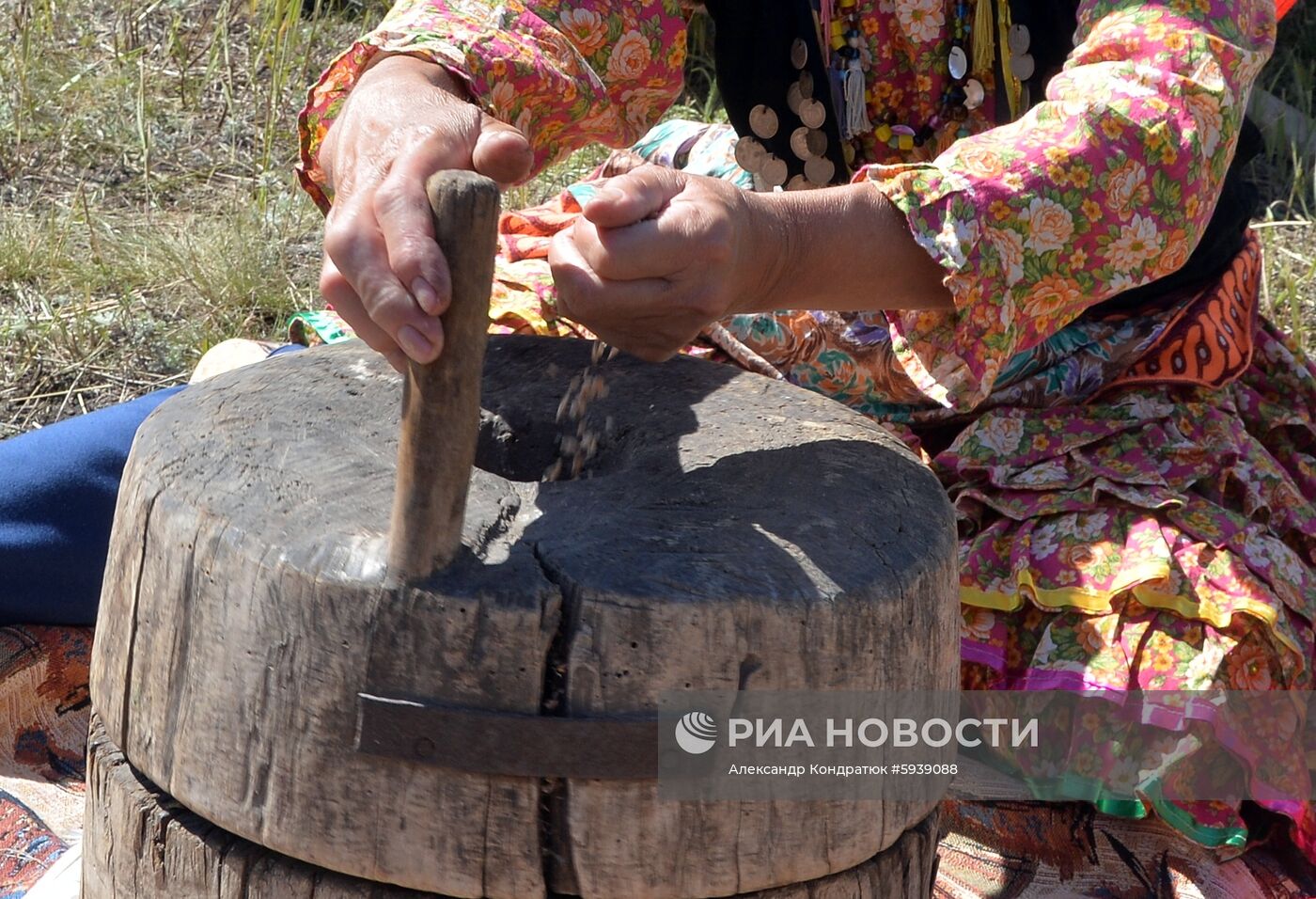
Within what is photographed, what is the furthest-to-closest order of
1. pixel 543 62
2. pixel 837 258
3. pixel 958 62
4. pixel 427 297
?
pixel 958 62 → pixel 543 62 → pixel 837 258 → pixel 427 297

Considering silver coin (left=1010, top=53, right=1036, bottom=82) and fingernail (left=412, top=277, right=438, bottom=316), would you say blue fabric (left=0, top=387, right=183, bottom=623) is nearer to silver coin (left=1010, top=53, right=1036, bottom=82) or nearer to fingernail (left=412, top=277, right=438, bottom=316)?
fingernail (left=412, top=277, right=438, bottom=316)

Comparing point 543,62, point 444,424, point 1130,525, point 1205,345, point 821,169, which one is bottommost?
point 1130,525

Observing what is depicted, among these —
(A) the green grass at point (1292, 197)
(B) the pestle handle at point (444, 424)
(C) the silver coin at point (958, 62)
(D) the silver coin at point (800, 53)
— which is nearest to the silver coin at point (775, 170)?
(D) the silver coin at point (800, 53)

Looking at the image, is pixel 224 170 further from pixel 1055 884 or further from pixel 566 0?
pixel 1055 884

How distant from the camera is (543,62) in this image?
1646mm

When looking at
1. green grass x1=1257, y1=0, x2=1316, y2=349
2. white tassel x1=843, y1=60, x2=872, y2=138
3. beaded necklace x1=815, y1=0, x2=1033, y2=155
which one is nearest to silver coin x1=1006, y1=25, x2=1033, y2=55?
beaded necklace x1=815, y1=0, x2=1033, y2=155

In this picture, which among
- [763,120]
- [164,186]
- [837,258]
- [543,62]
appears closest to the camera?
[837,258]

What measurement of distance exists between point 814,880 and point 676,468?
1.10ft

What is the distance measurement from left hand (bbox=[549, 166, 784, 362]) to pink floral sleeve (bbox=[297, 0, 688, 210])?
0.48 meters

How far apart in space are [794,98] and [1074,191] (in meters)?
0.59

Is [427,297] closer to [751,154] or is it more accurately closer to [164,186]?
[751,154]

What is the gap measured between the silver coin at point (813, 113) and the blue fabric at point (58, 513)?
89 cm

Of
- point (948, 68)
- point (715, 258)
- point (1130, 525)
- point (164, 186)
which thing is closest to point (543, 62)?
point (948, 68)

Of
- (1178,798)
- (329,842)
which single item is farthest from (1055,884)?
(329,842)
